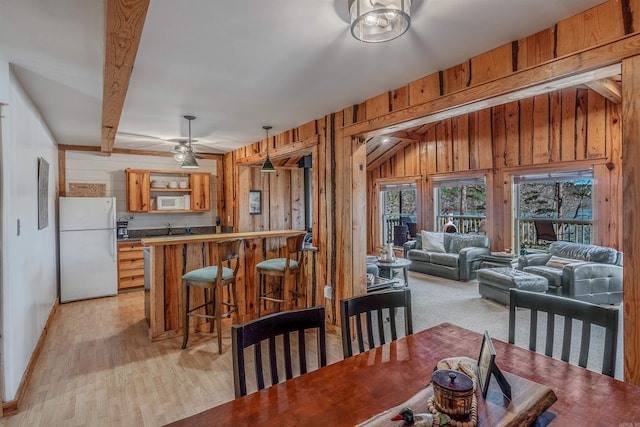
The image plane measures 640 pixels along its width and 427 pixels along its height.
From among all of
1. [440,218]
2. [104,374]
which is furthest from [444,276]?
[104,374]

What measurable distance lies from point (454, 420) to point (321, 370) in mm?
575

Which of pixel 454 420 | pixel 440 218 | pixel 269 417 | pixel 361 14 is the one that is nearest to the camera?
pixel 454 420

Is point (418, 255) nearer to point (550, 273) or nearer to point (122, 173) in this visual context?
point (550, 273)

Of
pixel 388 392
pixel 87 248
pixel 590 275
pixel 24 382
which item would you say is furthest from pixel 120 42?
pixel 590 275

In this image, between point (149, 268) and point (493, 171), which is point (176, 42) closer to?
point (149, 268)

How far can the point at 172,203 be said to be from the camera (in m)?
6.18

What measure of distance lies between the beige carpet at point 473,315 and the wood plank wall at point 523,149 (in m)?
1.51

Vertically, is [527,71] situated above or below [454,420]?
above

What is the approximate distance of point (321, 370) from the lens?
55.7 inches

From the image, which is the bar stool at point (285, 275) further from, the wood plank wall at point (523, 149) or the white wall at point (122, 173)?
the wood plank wall at point (523, 149)

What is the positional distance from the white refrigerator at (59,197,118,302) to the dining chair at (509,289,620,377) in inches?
219

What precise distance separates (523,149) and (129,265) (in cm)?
716

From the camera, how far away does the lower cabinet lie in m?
5.53

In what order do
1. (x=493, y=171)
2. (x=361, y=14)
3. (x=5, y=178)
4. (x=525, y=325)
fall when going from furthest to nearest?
(x=493, y=171)
(x=525, y=325)
(x=5, y=178)
(x=361, y=14)
